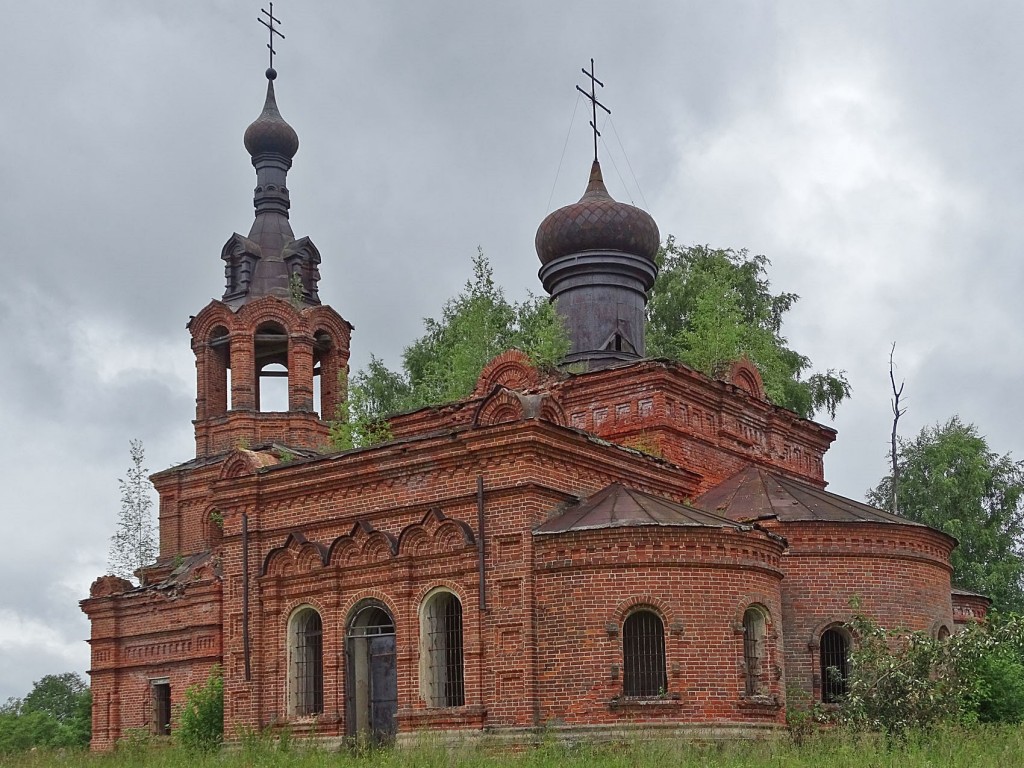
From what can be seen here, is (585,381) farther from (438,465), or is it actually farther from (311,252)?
(311,252)

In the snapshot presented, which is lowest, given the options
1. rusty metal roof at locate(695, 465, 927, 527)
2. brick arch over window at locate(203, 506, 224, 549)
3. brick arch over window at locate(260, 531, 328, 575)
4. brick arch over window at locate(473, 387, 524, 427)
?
brick arch over window at locate(260, 531, 328, 575)

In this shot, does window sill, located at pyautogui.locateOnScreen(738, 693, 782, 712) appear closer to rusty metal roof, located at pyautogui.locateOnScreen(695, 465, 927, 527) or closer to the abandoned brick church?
the abandoned brick church

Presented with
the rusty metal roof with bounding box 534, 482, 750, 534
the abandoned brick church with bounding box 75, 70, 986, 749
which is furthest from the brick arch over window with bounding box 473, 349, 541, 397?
the rusty metal roof with bounding box 534, 482, 750, 534

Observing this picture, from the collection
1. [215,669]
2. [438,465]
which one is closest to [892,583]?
[438,465]

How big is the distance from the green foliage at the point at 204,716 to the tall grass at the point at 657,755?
2.95m

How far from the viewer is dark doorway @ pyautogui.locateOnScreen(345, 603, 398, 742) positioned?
16281 millimetres

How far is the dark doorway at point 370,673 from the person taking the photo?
53.4 ft

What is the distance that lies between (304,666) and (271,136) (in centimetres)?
1267

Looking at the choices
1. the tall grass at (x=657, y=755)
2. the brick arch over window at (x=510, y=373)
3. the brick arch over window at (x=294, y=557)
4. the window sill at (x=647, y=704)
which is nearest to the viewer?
the tall grass at (x=657, y=755)

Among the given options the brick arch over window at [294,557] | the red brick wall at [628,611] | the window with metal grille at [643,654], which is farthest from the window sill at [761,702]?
the brick arch over window at [294,557]

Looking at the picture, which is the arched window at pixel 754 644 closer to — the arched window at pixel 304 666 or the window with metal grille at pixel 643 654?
the window with metal grille at pixel 643 654

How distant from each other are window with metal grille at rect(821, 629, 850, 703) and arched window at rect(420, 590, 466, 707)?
175 inches

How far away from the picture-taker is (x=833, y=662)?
16.9 m

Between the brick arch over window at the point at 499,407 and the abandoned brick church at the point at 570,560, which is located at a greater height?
the brick arch over window at the point at 499,407
